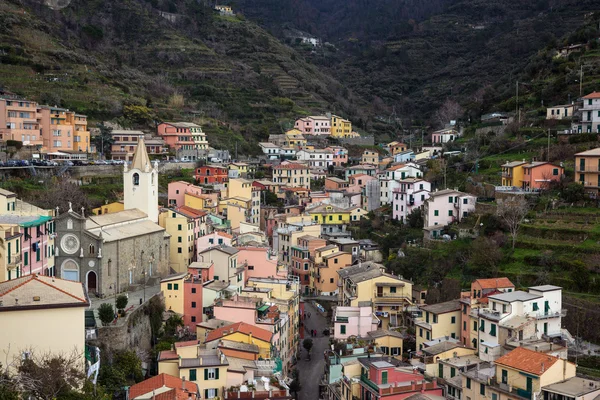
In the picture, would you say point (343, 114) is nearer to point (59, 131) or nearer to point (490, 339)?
point (59, 131)

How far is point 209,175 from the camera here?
238ft

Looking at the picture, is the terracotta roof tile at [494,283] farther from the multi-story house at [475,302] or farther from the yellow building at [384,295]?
the yellow building at [384,295]

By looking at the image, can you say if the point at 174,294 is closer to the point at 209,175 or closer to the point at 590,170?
the point at 590,170

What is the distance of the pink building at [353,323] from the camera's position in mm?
40062

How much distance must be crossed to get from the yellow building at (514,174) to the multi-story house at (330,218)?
15879 mm

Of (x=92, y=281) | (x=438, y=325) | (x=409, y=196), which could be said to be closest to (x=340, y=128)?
(x=409, y=196)

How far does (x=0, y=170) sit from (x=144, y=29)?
6422 centimetres

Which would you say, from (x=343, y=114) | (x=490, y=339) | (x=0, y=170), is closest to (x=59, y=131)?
(x=0, y=170)

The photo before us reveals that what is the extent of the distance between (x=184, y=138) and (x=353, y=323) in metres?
44.2

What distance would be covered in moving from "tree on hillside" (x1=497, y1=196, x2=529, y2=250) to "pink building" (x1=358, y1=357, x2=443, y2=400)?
15.8 metres

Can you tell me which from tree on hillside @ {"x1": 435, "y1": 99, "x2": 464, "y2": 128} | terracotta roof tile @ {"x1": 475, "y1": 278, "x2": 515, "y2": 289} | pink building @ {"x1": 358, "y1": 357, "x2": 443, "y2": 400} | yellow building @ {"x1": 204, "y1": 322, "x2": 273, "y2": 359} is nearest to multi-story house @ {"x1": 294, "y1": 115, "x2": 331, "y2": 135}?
tree on hillside @ {"x1": 435, "y1": 99, "x2": 464, "y2": 128}

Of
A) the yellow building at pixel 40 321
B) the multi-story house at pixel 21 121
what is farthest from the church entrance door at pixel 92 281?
the multi-story house at pixel 21 121

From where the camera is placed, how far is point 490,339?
3519 cm

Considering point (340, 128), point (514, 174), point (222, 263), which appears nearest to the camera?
point (222, 263)
